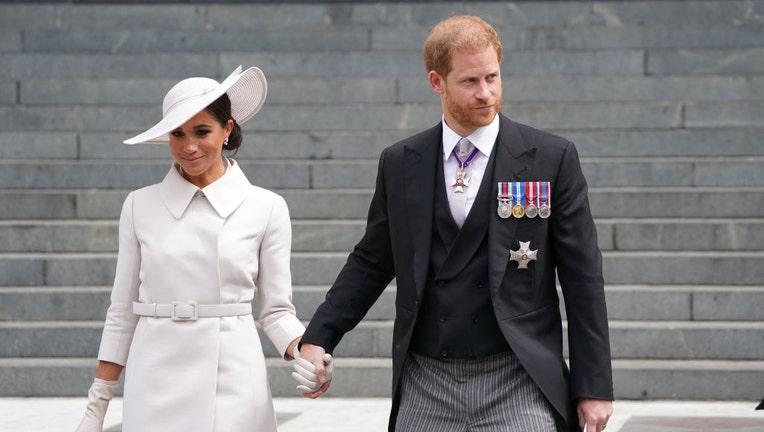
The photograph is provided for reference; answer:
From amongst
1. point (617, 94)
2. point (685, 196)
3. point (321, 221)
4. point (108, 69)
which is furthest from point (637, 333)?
point (108, 69)

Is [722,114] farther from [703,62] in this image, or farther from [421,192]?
[421,192]

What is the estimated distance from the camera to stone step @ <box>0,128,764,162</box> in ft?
32.9

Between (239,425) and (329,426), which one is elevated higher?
(239,425)

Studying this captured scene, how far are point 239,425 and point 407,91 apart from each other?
23.6 feet

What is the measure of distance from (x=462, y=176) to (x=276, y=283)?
718 mm

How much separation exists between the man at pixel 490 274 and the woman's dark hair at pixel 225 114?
0.67 meters

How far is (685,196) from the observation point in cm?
922

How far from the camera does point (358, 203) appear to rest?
9.38 meters

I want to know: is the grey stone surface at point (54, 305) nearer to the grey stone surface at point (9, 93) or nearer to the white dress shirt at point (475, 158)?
the grey stone surface at point (9, 93)

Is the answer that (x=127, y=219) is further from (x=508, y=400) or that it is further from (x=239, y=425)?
(x=508, y=400)

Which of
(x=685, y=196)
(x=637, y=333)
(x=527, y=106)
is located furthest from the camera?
(x=527, y=106)

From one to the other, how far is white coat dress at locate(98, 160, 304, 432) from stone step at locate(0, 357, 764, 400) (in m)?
3.64

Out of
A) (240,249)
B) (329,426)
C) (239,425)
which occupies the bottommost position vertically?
(329,426)

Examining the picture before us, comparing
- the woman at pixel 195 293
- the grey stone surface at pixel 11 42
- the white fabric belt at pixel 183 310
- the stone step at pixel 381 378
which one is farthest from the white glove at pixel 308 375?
the grey stone surface at pixel 11 42
